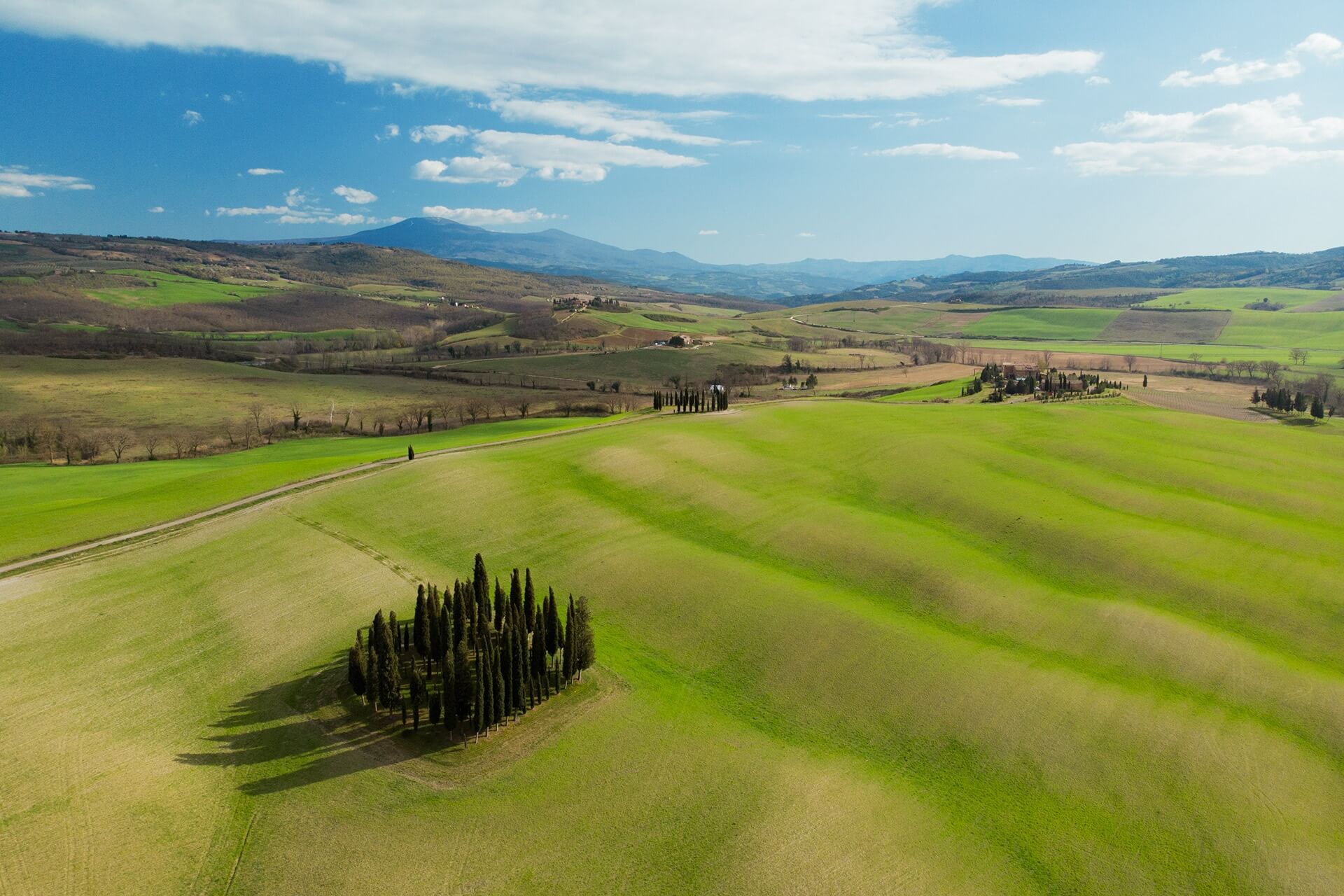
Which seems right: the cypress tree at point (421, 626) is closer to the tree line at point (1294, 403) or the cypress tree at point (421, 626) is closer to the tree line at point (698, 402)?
the tree line at point (698, 402)

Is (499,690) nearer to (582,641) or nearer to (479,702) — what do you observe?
(479,702)

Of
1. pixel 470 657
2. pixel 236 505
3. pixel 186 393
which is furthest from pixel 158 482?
pixel 186 393

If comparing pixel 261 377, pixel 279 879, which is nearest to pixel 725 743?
pixel 279 879

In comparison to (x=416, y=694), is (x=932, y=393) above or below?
above

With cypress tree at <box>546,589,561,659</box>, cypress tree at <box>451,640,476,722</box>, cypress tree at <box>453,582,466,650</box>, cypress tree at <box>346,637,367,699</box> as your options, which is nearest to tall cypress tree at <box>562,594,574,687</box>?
cypress tree at <box>546,589,561,659</box>

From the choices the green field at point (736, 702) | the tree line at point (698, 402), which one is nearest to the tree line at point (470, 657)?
the green field at point (736, 702)

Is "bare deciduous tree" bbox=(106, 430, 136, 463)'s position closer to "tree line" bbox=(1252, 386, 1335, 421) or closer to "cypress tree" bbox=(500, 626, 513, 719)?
"cypress tree" bbox=(500, 626, 513, 719)
